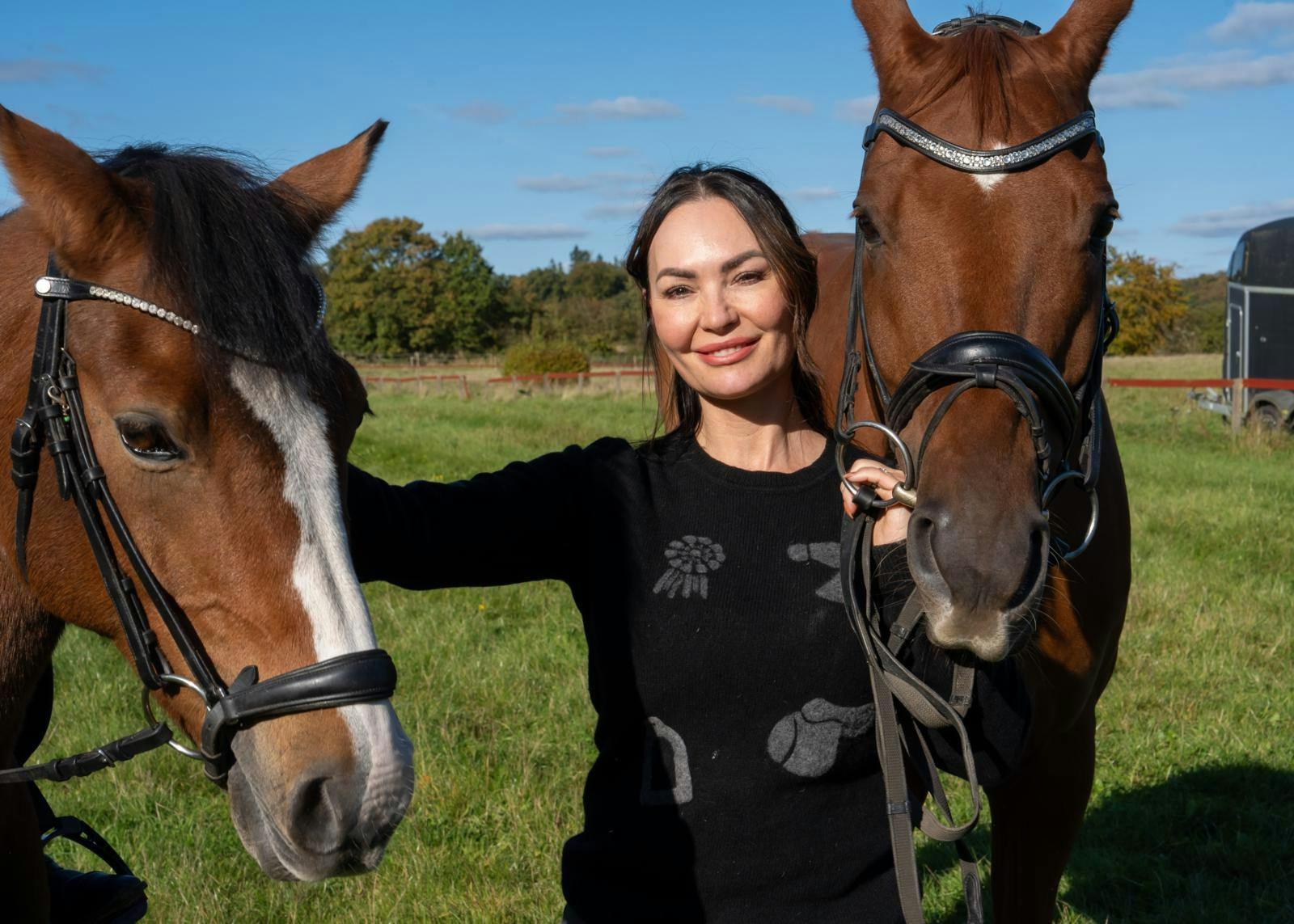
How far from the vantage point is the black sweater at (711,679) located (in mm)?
2094

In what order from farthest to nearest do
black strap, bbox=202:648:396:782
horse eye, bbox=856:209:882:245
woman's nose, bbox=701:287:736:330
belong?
horse eye, bbox=856:209:882:245 < woman's nose, bbox=701:287:736:330 < black strap, bbox=202:648:396:782

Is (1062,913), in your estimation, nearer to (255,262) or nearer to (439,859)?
(439,859)

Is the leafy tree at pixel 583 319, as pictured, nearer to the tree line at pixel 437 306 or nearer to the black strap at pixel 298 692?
the tree line at pixel 437 306

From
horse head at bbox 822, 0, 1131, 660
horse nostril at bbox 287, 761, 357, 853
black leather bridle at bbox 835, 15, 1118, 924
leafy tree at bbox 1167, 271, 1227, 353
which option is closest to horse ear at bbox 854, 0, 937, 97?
horse head at bbox 822, 0, 1131, 660

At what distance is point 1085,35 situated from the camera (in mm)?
2584

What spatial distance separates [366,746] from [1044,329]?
1.56 meters

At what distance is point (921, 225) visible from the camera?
2.34m

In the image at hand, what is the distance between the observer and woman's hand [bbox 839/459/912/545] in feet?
6.97

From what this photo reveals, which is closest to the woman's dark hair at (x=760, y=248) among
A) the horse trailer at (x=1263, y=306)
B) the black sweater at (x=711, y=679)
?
the black sweater at (x=711, y=679)

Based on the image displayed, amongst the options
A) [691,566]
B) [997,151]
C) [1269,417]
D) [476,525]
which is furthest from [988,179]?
A: [1269,417]

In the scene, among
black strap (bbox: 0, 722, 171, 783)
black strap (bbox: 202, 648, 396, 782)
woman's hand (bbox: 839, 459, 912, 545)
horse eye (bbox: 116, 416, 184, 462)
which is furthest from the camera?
woman's hand (bbox: 839, 459, 912, 545)

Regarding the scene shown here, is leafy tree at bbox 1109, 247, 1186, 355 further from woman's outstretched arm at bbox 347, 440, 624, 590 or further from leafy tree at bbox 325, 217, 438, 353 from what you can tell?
woman's outstretched arm at bbox 347, 440, 624, 590

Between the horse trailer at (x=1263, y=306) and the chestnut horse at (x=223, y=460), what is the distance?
54.5ft

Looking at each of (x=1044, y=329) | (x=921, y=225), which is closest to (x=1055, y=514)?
(x=1044, y=329)
